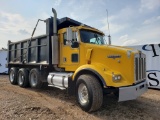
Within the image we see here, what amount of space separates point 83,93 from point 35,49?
14.3ft

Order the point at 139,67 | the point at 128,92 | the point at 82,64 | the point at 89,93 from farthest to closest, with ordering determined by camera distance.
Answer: the point at 82,64 < the point at 139,67 < the point at 89,93 < the point at 128,92

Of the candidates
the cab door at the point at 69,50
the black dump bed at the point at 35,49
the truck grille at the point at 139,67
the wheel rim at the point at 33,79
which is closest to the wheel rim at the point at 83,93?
the cab door at the point at 69,50

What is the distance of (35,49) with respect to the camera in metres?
9.22

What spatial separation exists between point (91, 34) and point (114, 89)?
2656 mm

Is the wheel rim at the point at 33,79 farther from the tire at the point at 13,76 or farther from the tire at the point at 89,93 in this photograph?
the tire at the point at 89,93

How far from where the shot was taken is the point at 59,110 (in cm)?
575

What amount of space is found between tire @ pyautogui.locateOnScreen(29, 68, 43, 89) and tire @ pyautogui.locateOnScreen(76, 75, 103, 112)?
11.1ft

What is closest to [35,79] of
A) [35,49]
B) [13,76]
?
[35,49]

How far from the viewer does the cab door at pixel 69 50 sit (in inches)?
262

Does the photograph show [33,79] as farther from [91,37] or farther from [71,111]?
[71,111]

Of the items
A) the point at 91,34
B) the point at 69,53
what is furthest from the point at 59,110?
the point at 91,34

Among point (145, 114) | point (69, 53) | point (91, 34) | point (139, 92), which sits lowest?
point (145, 114)

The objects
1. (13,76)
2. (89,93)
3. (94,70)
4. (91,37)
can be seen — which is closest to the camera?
(89,93)

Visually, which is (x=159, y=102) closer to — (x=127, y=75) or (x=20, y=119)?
(x=127, y=75)
